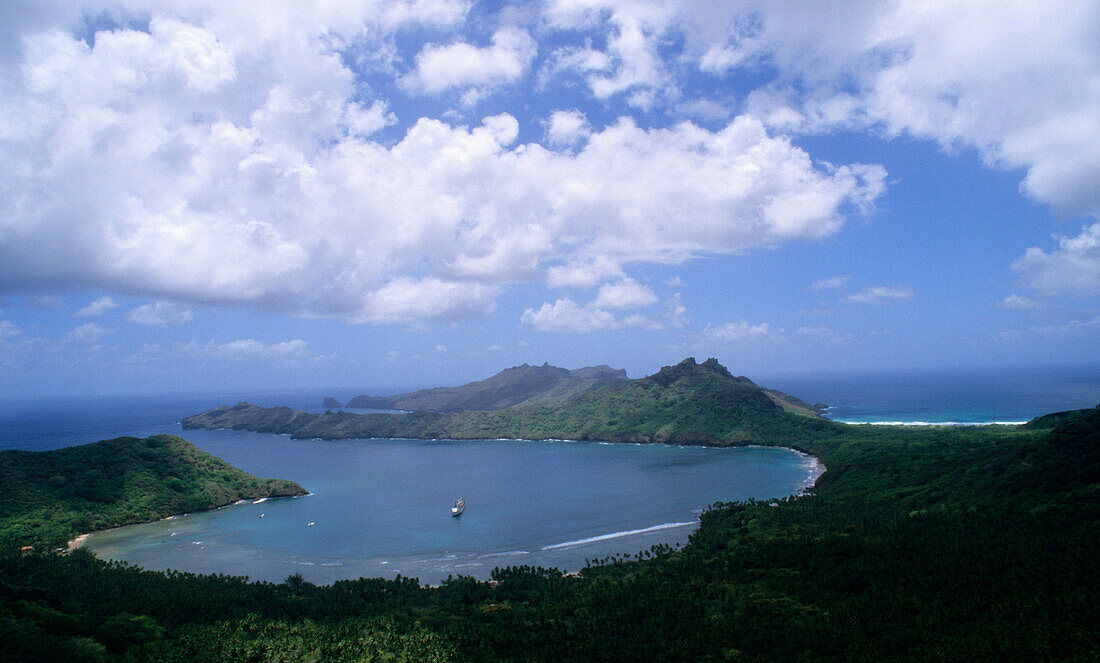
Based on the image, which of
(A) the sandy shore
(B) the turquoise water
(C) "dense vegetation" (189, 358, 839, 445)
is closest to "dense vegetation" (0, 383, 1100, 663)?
(B) the turquoise water

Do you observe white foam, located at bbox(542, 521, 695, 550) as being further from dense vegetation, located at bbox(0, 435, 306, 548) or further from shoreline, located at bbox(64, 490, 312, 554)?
dense vegetation, located at bbox(0, 435, 306, 548)

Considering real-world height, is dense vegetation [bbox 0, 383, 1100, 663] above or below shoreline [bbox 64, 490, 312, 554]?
above

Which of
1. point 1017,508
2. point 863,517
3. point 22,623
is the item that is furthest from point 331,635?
point 1017,508

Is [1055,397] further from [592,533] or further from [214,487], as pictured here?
[214,487]

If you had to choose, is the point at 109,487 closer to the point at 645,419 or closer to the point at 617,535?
the point at 617,535

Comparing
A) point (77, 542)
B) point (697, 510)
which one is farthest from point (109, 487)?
point (697, 510)

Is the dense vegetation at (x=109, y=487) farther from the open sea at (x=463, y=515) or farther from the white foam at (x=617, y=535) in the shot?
the white foam at (x=617, y=535)
